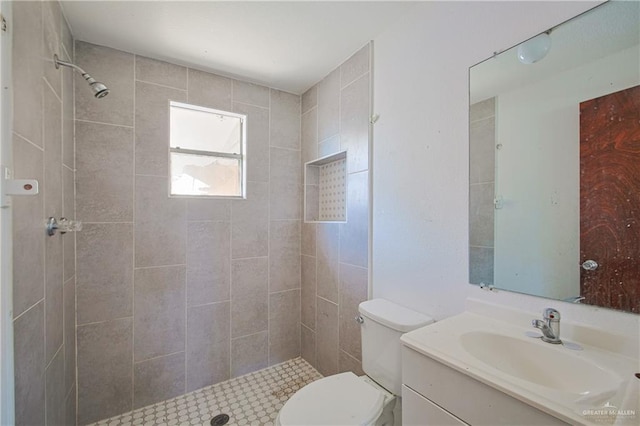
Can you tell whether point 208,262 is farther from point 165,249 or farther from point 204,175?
point 204,175

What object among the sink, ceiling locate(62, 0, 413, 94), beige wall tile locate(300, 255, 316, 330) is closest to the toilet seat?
the sink

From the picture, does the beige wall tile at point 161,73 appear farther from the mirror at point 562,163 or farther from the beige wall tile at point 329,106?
the mirror at point 562,163

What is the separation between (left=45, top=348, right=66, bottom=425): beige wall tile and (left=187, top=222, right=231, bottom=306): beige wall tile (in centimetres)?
73

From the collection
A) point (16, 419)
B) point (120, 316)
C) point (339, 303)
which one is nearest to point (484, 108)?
point (339, 303)

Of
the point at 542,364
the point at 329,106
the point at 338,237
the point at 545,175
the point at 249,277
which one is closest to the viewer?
the point at 542,364

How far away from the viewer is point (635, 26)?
817mm

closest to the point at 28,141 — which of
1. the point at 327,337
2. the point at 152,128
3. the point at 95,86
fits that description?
the point at 95,86

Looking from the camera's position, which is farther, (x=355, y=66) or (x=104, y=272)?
(x=355, y=66)

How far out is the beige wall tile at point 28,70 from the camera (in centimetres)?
84

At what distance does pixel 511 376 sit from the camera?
72 centimetres

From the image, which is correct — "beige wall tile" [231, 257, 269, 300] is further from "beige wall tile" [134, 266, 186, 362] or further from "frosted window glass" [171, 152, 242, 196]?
"frosted window glass" [171, 152, 242, 196]

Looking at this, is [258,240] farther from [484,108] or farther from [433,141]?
[484,108]

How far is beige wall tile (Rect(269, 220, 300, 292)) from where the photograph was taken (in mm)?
2316

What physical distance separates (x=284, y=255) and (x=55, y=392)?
1.51m
